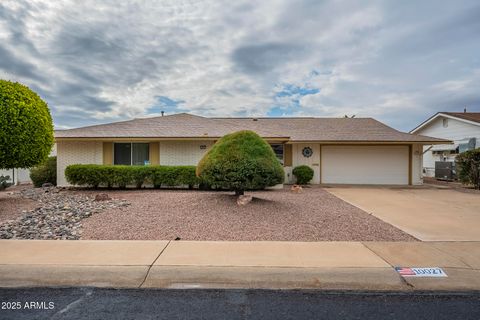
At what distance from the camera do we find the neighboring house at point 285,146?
14406mm

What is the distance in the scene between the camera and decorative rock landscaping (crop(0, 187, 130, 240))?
596cm

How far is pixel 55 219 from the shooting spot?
729cm

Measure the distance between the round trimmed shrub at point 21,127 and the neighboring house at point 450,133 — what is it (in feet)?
62.6

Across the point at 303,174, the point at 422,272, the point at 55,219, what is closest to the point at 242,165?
the point at 55,219

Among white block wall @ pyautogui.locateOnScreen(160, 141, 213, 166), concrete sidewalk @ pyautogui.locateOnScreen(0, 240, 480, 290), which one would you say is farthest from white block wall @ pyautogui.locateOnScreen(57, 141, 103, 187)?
concrete sidewalk @ pyautogui.locateOnScreen(0, 240, 480, 290)

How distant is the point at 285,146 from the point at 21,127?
12.0 m

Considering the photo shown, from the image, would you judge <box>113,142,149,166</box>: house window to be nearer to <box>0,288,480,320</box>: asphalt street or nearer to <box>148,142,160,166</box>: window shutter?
<box>148,142,160,166</box>: window shutter

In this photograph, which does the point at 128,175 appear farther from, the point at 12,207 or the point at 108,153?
the point at 12,207

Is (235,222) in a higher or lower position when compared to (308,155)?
lower

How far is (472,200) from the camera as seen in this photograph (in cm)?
1121

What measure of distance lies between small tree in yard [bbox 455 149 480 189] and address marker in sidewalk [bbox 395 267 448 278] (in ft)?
48.0

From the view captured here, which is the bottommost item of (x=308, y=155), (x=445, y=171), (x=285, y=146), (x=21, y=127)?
(x=445, y=171)

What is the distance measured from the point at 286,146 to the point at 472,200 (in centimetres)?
856

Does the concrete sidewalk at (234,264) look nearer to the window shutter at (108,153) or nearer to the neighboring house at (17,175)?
the window shutter at (108,153)
